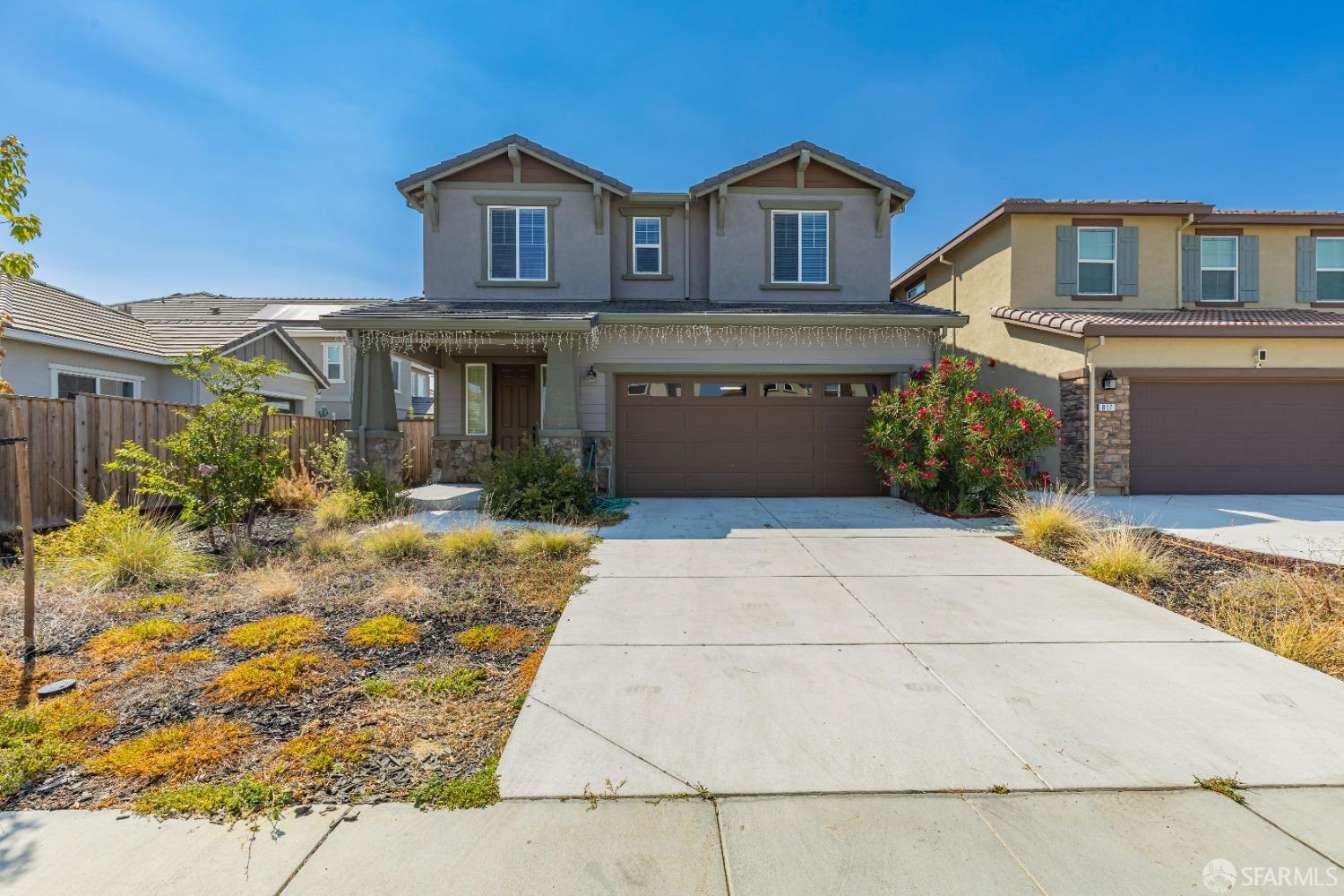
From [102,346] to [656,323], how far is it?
37.2ft

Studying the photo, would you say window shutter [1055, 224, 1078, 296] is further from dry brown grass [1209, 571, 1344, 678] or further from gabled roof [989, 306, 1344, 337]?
dry brown grass [1209, 571, 1344, 678]

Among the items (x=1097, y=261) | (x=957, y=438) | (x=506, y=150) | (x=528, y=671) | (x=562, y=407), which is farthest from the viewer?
(x=1097, y=261)

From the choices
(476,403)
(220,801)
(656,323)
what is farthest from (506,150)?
(220,801)

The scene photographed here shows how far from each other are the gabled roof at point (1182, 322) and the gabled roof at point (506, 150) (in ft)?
28.2

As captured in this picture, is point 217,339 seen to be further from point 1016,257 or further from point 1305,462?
point 1305,462

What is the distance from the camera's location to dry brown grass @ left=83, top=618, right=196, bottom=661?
3717 millimetres

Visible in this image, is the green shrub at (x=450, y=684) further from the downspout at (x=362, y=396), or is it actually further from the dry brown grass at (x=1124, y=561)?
the downspout at (x=362, y=396)

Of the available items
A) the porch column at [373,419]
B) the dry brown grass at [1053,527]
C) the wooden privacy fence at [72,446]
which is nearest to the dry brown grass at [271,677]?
the wooden privacy fence at [72,446]

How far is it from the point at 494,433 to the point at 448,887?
11305 millimetres

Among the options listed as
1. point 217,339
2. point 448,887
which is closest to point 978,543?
point 448,887

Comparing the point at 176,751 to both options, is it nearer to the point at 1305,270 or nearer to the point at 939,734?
the point at 939,734

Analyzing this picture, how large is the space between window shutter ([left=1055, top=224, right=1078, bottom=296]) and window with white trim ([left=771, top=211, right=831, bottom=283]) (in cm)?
472

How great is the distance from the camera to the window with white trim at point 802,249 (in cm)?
1183

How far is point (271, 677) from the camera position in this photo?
10.8 feet
